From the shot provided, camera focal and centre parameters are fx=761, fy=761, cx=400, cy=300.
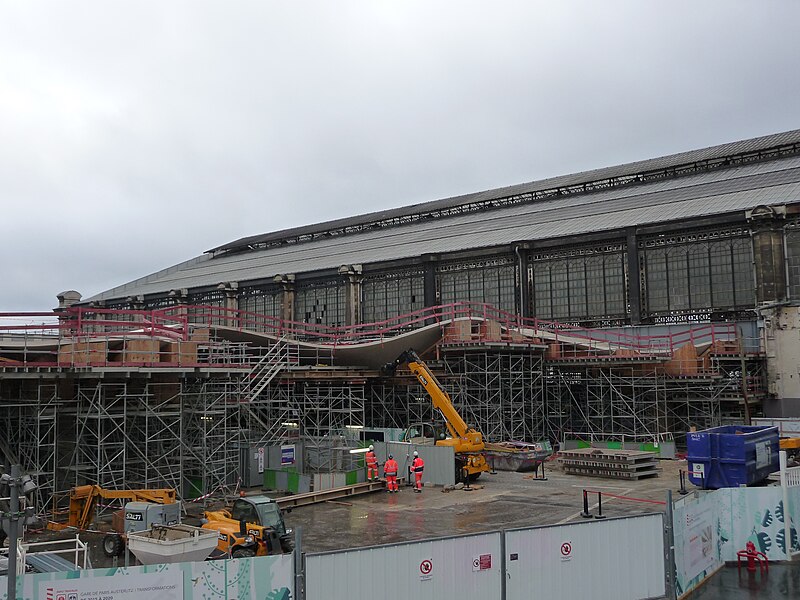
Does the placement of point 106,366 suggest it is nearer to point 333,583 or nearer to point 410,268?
point 333,583

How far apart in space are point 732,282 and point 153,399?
32.4m

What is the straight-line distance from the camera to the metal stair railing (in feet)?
105

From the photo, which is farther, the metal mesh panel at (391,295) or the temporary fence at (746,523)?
the metal mesh panel at (391,295)

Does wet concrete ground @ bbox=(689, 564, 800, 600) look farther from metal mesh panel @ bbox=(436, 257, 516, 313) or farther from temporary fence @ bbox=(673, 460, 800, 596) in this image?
metal mesh panel @ bbox=(436, 257, 516, 313)

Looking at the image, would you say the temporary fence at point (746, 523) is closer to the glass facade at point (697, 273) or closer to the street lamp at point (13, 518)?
the street lamp at point (13, 518)

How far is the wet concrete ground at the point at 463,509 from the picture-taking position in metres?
21.0

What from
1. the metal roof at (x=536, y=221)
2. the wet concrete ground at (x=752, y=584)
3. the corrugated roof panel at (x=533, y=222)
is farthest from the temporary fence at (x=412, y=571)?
the metal roof at (x=536, y=221)

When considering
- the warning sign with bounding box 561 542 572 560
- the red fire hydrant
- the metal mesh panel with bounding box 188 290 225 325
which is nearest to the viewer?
the warning sign with bounding box 561 542 572 560

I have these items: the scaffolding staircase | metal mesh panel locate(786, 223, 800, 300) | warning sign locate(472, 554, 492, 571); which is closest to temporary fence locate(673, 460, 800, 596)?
warning sign locate(472, 554, 492, 571)

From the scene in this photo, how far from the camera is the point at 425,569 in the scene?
474 inches

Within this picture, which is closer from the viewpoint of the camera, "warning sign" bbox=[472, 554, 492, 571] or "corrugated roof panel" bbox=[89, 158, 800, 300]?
"warning sign" bbox=[472, 554, 492, 571]

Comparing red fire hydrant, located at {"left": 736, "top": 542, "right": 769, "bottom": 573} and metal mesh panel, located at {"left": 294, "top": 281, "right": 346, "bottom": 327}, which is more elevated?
metal mesh panel, located at {"left": 294, "top": 281, "right": 346, "bottom": 327}

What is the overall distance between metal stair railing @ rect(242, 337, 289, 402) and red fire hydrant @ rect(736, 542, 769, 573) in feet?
65.2

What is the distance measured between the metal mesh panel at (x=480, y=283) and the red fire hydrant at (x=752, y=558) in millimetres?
35295
